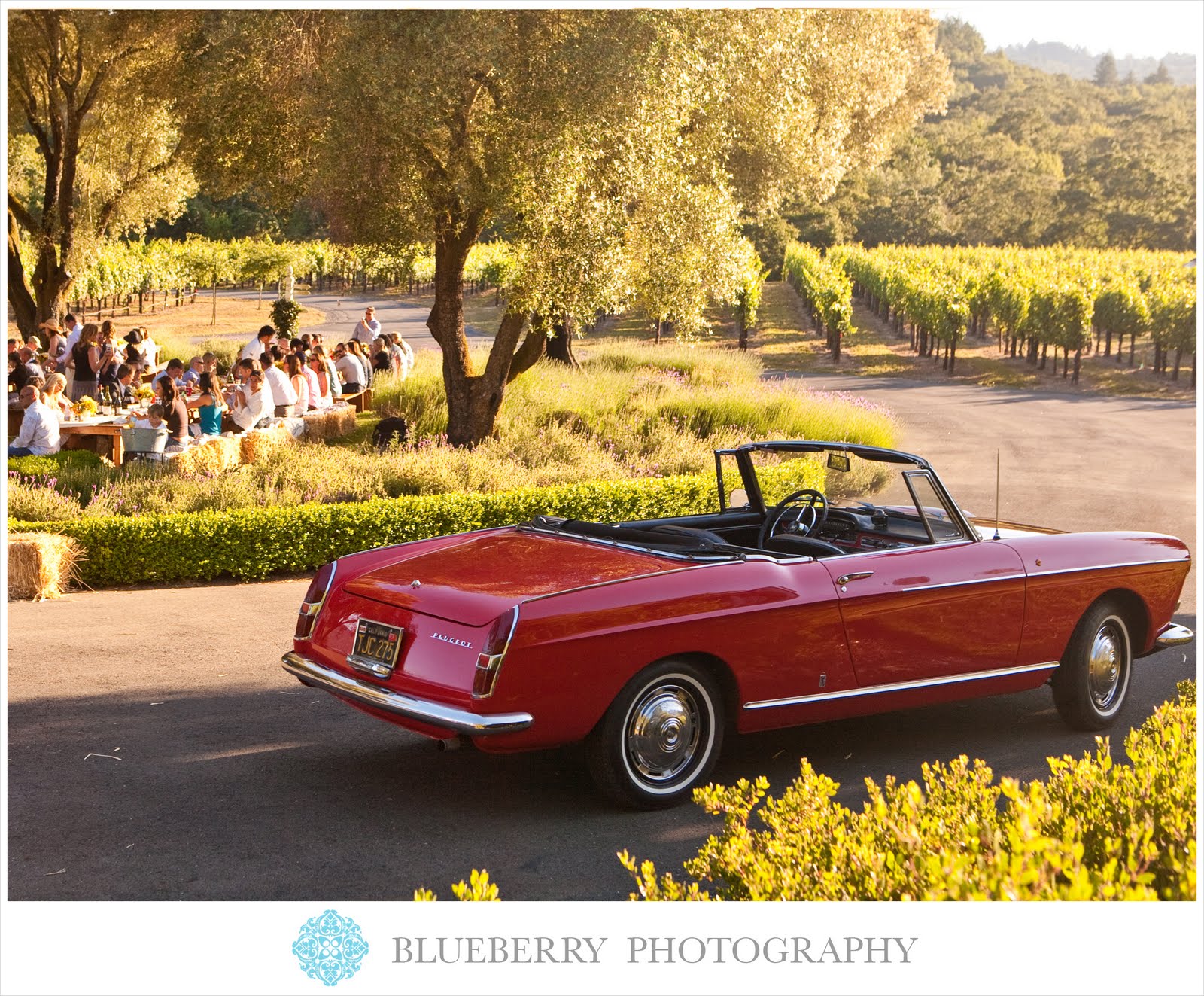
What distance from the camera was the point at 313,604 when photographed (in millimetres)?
6148

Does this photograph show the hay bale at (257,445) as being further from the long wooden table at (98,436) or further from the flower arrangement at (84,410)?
the flower arrangement at (84,410)

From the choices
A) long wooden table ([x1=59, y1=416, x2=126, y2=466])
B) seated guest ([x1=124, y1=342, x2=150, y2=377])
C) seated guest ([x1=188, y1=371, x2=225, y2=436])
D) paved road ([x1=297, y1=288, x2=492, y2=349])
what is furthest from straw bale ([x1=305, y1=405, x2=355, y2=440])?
paved road ([x1=297, y1=288, x2=492, y2=349])

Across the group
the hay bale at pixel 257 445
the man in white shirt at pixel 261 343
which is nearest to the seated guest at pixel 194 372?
the man in white shirt at pixel 261 343

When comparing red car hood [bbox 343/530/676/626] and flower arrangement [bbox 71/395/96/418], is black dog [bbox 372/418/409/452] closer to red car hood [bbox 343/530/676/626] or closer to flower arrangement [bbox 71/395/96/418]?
flower arrangement [bbox 71/395/96/418]

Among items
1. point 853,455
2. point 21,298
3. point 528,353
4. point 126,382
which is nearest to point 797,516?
point 853,455

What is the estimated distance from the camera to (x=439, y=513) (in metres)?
12.0

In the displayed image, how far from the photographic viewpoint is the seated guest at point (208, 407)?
47.0ft

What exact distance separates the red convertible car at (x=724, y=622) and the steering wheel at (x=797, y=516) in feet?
0.04

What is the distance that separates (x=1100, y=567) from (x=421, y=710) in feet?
12.2

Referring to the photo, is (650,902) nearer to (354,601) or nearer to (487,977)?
(487,977)

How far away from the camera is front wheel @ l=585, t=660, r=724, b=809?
5441 mm

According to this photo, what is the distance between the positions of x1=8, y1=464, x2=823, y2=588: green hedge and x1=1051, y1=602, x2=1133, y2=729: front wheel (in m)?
6.25

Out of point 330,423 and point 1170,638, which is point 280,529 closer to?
point 330,423

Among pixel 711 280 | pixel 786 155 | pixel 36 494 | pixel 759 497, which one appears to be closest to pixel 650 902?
pixel 759 497
